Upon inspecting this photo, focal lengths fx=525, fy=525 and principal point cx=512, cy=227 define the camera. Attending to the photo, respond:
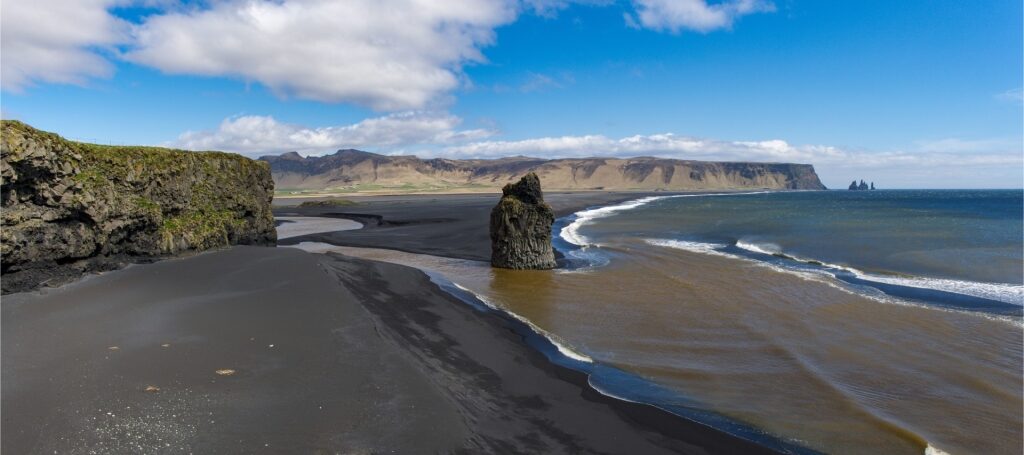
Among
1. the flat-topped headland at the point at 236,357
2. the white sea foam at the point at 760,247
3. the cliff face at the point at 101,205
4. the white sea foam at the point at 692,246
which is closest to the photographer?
the flat-topped headland at the point at 236,357

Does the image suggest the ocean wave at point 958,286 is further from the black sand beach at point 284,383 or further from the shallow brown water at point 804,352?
the black sand beach at point 284,383

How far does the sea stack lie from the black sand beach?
8490 millimetres

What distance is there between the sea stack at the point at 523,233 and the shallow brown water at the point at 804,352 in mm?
2160

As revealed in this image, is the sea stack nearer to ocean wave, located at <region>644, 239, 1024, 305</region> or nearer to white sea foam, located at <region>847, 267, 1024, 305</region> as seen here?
ocean wave, located at <region>644, 239, 1024, 305</region>

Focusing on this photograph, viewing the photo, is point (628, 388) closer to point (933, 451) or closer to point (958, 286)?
point (933, 451)

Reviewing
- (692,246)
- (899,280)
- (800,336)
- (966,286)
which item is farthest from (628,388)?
(692,246)

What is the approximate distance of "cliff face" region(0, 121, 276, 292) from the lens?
37.7 ft

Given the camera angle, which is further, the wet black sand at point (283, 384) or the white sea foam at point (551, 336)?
the white sea foam at point (551, 336)

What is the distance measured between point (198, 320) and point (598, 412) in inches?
304

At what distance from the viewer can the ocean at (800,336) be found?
306 inches

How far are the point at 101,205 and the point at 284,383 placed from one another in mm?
11174

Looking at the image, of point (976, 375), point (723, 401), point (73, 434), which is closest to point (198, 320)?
point (73, 434)

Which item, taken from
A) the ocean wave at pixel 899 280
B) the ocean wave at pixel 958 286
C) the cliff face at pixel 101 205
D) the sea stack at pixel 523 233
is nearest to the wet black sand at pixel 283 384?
the cliff face at pixel 101 205

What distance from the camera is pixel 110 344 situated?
831cm
